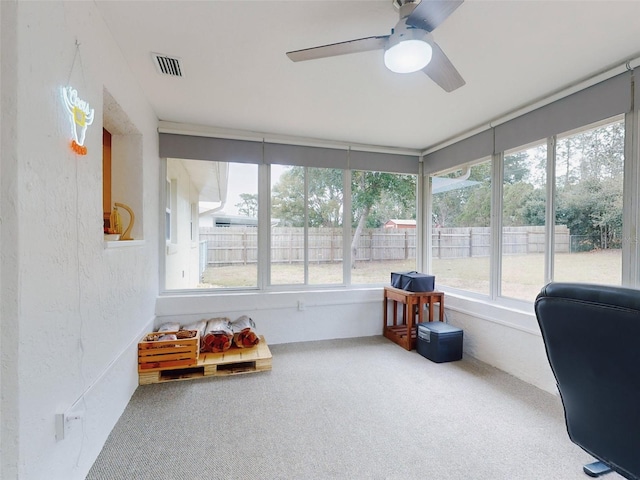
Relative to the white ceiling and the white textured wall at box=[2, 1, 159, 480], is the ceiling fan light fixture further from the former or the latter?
the white textured wall at box=[2, 1, 159, 480]

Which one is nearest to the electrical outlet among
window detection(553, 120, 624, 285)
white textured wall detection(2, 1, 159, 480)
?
white textured wall detection(2, 1, 159, 480)

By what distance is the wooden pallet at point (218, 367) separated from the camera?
8.41 feet

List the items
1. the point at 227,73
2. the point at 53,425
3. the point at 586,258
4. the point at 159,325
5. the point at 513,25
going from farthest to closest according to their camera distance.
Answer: the point at 159,325 → the point at 586,258 → the point at 227,73 → the point at 513,25 → the point at 53,425

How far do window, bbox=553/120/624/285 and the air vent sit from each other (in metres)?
3.11

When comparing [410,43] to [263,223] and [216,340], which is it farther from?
[216,340]

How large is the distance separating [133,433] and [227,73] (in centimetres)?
251

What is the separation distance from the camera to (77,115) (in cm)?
142

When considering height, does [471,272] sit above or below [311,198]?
below

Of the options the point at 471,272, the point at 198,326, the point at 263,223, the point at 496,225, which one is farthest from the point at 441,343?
the point at 198,326

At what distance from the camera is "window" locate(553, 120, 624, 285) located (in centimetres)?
220

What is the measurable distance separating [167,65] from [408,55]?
65.4 inches

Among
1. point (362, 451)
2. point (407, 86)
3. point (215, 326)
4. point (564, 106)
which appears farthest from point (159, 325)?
point (564, 106)

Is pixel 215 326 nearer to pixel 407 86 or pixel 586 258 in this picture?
pixel 407 86

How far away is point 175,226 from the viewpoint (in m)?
3.94
